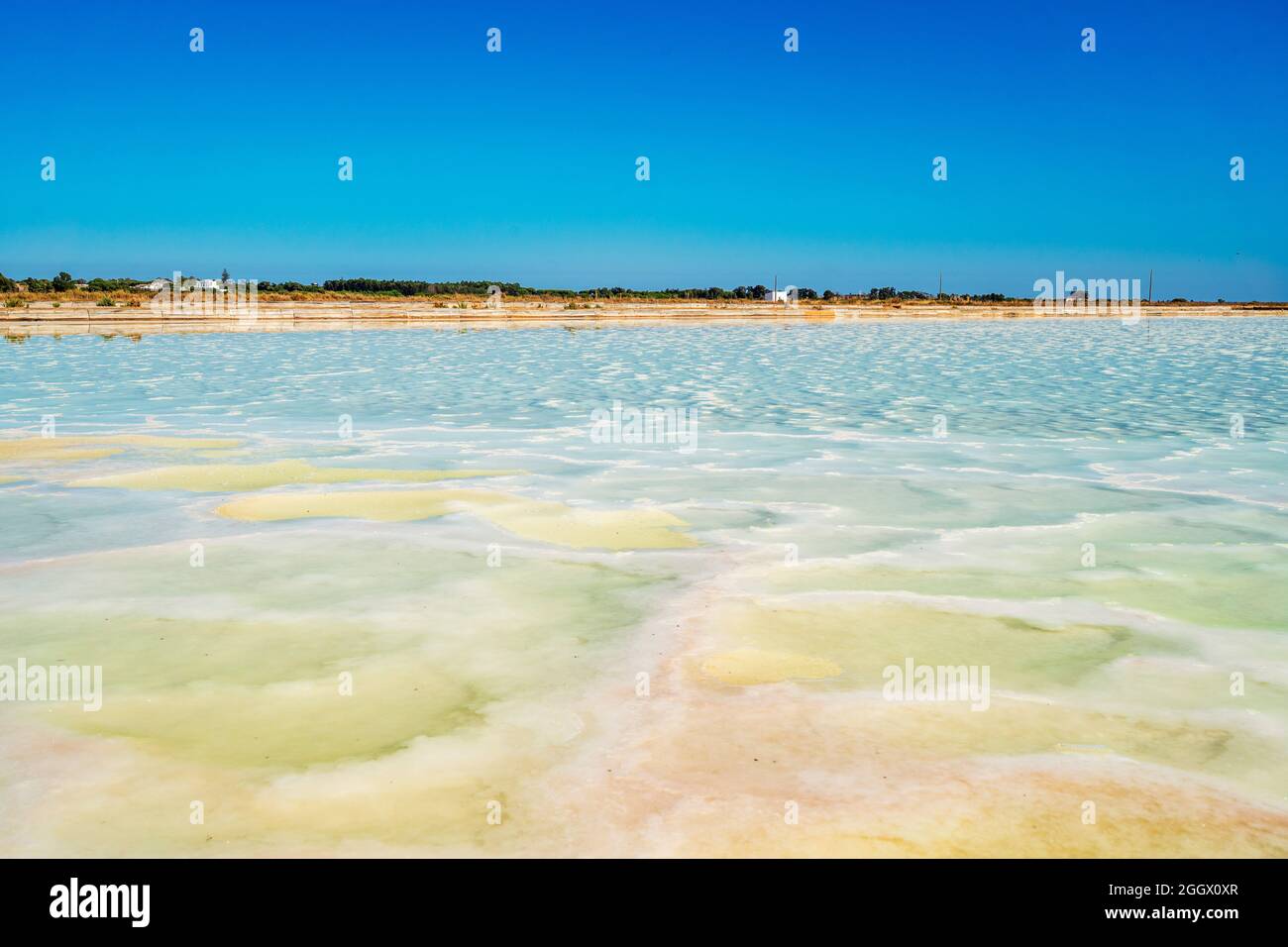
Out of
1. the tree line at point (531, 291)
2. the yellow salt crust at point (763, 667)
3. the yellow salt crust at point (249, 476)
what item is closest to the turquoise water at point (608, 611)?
the yellow salt crust at point (763, 667)

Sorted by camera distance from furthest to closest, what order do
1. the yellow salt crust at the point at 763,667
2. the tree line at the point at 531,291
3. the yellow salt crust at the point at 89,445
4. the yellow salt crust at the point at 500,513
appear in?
the tree line at the point at 531,291, the yellow salt crust at the point at 89,445, the yellow salt crust at the point at 500,513, the yellow salt crust at the point at 763,667

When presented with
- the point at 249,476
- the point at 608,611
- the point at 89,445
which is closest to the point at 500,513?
the point at 608,611

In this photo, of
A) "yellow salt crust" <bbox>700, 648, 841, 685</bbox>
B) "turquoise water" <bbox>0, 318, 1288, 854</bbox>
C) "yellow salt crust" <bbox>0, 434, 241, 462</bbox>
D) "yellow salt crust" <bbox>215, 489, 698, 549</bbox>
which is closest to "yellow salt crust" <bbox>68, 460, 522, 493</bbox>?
"turquoise water" <bbox>0, 318, 1288, 854</bbox>

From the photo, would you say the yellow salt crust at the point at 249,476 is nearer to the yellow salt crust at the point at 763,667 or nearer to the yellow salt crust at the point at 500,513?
the yellow salt crust at the point at 500,513

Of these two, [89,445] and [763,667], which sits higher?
[89,445]

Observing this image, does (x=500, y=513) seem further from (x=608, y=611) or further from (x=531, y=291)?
(x=531, y=291)

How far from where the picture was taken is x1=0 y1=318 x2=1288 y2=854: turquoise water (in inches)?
140

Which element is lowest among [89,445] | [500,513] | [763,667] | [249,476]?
[763,667]

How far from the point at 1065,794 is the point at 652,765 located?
53.9 inches

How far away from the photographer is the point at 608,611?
5.34 metres

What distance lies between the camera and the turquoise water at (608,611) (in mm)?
3557

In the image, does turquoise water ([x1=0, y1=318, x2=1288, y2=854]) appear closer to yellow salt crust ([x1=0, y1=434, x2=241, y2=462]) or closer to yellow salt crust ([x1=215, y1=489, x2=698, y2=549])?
yellow salt crust ([x1=215, y1=489, x2=698, y2=549])
